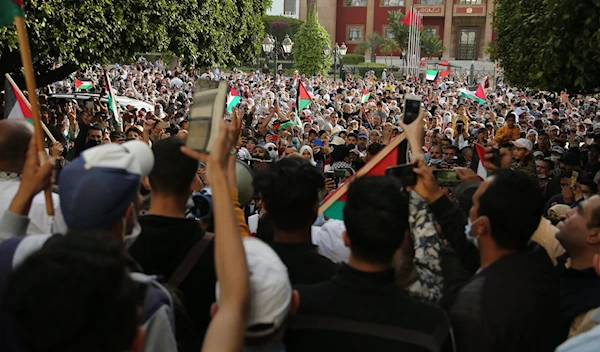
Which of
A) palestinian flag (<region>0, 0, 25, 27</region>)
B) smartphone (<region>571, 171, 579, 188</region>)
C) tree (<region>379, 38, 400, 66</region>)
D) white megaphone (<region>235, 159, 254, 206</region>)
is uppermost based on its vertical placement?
tree (<region>379, 38, 400, 66</region>)

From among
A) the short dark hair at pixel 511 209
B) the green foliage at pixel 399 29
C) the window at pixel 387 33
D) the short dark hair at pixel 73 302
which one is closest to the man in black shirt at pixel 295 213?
the short dark hair at pixel 511 209

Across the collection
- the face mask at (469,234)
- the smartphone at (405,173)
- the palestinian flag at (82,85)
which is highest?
the smartphone at (405,173)

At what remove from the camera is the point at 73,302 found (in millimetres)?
1316

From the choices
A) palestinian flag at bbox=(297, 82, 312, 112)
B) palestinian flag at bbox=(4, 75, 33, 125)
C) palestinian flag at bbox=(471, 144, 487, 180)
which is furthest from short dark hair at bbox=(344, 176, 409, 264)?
palestinian flag at bbox=(297, 82, 312, 112)

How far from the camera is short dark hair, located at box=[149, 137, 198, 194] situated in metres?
2.48

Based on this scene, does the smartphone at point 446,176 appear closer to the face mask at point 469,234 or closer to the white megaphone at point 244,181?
the face mask at point 469,234

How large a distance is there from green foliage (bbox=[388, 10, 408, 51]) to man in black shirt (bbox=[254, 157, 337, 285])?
163 ft

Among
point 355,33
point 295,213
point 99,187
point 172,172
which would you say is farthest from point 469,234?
point 355,33

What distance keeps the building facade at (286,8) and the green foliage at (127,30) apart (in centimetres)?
4218

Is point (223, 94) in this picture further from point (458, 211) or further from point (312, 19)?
point (312, 19)

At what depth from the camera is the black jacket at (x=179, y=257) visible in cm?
229

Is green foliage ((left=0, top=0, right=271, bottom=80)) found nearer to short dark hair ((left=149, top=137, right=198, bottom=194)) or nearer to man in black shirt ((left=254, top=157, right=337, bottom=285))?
short dark hair ((left=149, top=137, right=198, bottom=194))

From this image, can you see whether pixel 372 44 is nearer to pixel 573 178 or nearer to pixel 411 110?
pixel 573 178

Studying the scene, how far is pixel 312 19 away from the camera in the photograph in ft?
134
